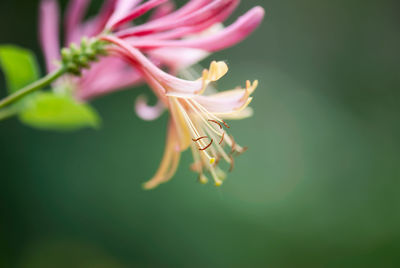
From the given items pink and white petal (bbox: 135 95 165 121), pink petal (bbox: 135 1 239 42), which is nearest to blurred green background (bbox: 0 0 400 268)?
pink and white petal (bbox: 135 95 165 121)

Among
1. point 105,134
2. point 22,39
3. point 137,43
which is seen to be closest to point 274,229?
point 105,134

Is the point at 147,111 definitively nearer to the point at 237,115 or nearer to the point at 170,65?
the point at 170,65

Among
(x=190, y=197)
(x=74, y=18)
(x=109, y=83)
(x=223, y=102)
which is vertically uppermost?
(x=190, y=197)

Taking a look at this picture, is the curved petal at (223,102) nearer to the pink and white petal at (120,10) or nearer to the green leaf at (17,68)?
the pink and white petal at (120,10)

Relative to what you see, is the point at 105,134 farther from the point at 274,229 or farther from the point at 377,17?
the point at 377,17

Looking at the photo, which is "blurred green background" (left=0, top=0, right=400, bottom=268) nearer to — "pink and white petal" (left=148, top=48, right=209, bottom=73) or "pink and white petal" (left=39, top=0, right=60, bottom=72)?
"pink and white petal" (left=39, top=0, right=60, bottom=72)

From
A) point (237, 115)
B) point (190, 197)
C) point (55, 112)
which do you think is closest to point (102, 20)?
point (55, 112)

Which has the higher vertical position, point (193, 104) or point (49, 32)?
point (49, 32)
